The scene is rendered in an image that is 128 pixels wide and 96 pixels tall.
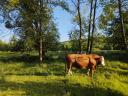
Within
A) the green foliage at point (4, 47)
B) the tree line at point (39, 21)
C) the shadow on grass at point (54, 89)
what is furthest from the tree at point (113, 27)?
the green foliage at point (4, 47)

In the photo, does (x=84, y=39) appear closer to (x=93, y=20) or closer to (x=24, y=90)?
(x=93, y=20)

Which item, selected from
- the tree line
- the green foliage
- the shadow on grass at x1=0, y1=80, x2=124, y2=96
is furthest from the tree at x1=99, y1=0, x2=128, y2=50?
the green foliage

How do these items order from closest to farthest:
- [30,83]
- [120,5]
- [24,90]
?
1. [24,90]
2. [30,83]
3. [120,5]

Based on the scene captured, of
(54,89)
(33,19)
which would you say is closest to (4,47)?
(33,19)

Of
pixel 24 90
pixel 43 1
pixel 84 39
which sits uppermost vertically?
pixel 43 1

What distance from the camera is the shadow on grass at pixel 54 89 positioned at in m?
19.3

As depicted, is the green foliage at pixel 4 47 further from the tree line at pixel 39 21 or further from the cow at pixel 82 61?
the cow at pixel 82 61

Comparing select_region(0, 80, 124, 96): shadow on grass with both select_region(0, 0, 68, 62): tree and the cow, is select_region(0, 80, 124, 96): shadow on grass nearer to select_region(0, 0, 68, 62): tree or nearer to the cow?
the cow

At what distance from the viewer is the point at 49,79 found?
24.6 m

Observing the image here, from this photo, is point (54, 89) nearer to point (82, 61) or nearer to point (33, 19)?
point (82, 61)

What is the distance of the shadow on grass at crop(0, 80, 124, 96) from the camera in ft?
63.4

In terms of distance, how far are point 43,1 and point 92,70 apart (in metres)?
19.0

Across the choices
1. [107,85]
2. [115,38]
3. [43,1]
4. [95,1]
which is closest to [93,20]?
[95,1]

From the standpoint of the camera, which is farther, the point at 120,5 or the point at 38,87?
the point at 120,5
